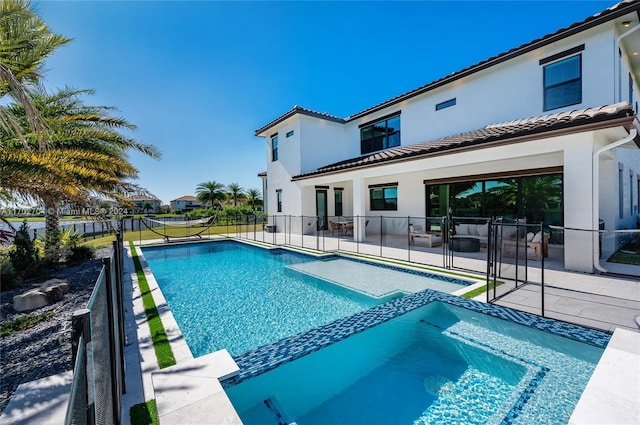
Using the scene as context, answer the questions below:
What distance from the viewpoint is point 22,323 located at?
15.3 feet

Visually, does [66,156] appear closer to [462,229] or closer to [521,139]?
[521,139]

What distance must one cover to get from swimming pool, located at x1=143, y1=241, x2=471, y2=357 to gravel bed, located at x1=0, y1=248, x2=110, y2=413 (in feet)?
5.27

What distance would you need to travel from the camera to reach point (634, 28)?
7.77 meters

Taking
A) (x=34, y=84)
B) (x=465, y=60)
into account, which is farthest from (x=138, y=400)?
(x=465, y=60)

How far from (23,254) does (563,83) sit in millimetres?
16606

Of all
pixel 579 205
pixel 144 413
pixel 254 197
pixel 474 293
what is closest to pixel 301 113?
pixel 579 205

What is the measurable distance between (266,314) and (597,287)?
6756mm

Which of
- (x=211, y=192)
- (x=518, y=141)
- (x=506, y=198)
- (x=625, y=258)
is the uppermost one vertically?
(x=211, y=192)

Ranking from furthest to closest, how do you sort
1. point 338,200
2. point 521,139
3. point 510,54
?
1. point 338,200
2. point 510,54
3. point 521,139

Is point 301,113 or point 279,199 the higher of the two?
point 301,113

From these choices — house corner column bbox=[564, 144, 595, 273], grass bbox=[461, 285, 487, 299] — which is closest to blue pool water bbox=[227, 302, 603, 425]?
grass bbox=[461, 285, 487, 299]

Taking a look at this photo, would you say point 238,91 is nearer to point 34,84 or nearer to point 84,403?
point 34,84

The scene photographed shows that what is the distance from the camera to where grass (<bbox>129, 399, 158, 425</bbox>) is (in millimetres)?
2469

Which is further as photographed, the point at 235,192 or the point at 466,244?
the point at 235,192
